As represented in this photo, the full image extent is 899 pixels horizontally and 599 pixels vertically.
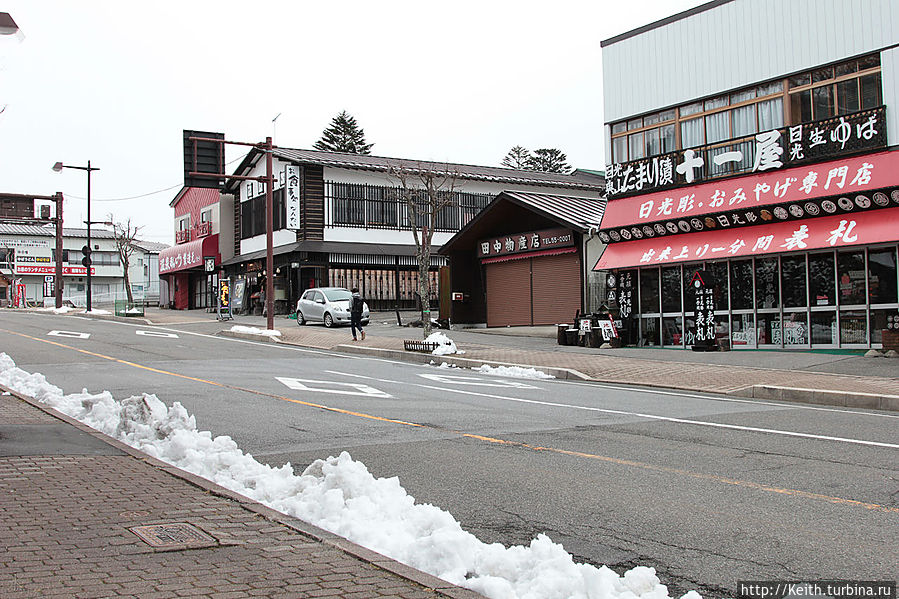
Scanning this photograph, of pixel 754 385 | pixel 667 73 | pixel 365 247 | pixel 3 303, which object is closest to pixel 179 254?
pixel 365 247

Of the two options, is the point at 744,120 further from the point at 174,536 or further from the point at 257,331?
the point at 174,536

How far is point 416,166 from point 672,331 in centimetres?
2667

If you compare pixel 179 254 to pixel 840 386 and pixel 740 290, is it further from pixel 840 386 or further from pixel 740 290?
pixel 840 386

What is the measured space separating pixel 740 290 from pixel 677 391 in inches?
307

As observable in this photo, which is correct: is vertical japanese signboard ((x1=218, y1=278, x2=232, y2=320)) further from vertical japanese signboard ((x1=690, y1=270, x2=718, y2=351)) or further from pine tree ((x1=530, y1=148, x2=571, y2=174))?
pine tree ((x1=530, y1=148, x2=571, y2=174))

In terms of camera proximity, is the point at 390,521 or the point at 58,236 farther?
the point at 58,236

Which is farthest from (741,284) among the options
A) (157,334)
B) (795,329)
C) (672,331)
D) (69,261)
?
(69,261)

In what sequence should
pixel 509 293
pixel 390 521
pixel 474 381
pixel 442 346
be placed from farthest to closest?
pixel 509 293 < pixel 442 346 < pixel 474 381 < pixel 390 521

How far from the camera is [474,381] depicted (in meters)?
16.6

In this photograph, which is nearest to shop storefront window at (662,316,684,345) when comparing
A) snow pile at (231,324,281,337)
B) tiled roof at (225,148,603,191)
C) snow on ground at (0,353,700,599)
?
snow pile at (231,324,281,337)

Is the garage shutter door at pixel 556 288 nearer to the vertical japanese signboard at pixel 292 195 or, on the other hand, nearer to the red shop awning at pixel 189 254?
the vertical japanese signboard at pixel 292 195

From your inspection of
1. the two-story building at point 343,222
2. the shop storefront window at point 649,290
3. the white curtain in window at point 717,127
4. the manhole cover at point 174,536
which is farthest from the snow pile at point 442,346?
the two-story building at point 343,222

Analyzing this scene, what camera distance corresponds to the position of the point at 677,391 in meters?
15.4

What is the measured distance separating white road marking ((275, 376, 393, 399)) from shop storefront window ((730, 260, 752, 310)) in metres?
11.7
